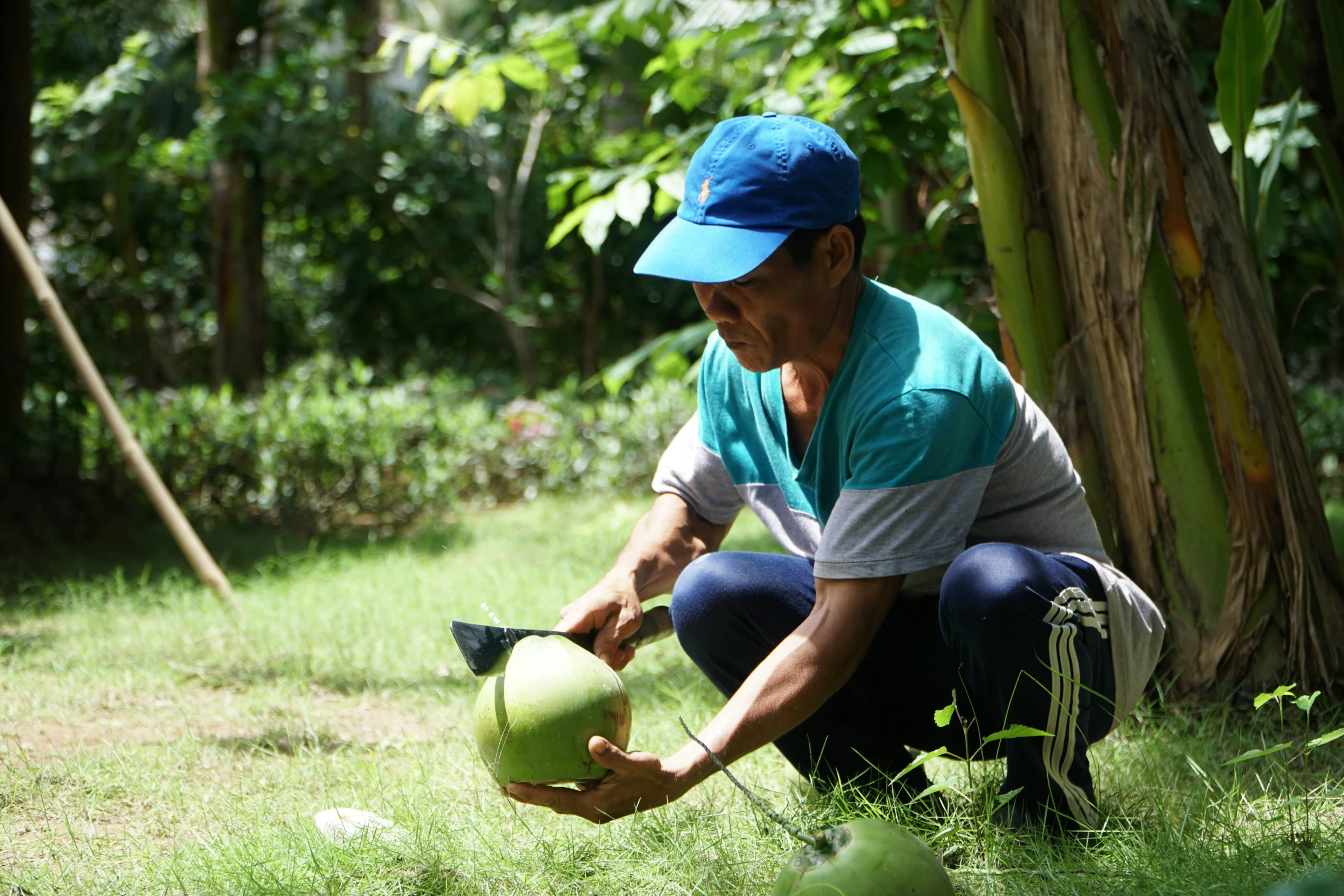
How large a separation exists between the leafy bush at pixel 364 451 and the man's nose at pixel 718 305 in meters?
4.73

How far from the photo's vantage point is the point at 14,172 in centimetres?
554

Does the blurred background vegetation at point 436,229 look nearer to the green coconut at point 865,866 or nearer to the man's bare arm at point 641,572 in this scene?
the man's bare arm at point 641,572

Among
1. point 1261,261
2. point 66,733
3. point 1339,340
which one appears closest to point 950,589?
point 1261,261

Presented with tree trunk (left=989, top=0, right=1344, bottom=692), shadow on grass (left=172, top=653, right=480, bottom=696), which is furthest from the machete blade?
tree trunk (left=989, top=0, right=1344, bottom=692)

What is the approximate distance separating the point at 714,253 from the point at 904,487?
1.51ft

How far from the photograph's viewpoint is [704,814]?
2.09 m

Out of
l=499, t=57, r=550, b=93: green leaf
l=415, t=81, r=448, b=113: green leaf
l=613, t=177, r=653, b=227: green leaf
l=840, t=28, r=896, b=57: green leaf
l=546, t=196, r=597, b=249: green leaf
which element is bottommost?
l=546, t=196, r=597, b=249: green leaf

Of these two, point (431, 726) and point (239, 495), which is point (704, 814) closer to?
point (431, 726)

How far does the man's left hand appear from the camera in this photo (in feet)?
5.43

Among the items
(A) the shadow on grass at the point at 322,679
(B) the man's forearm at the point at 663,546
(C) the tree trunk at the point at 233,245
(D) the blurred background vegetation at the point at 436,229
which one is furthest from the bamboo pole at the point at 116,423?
(C) the tree trunk at the point at 233,245

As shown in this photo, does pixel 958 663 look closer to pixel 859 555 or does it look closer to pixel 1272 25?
pixel 859 555

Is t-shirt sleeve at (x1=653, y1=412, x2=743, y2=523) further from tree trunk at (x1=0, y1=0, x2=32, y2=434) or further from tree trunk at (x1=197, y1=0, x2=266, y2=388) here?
tree trunk at (x1=197, y1=0, x2=266, y2=388)

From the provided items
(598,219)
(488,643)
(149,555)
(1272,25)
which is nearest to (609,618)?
(488,643)

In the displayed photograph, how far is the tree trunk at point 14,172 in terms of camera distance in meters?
5.44
